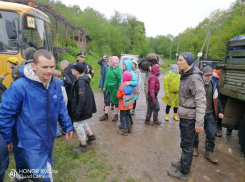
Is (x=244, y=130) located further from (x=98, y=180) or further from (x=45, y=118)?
(x=45, y=118)

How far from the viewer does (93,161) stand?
3047 mm

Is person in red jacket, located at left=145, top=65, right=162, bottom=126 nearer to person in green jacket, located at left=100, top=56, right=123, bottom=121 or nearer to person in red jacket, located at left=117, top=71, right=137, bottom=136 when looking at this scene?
person in red jacket, located at left=117, top=71, right=137, bottom=136

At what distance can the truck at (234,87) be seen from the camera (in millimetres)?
3535

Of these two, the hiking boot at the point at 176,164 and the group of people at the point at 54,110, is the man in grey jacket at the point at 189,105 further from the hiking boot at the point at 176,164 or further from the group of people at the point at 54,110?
the hiking boot at the point at 176,164

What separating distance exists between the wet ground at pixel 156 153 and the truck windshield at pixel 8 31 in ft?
9.76

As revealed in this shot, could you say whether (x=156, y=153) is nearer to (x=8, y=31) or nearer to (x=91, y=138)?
(x=91, y=138)

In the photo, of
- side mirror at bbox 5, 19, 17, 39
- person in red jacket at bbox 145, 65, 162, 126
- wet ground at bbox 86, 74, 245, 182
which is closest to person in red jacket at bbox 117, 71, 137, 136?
wet ground at bbox 86, 74, 245, 182

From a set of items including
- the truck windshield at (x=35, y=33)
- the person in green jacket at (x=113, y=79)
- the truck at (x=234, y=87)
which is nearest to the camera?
the truck at (x=234, y=87)

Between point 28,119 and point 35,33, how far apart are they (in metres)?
3.98

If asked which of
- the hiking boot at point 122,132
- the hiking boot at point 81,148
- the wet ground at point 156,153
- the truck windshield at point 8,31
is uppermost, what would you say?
the truck windshield at point 8,31

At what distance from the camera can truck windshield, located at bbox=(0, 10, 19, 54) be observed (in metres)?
4.09

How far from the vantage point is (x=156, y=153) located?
356 cm

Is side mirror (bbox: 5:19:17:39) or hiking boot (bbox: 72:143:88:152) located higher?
side mirror (bbox: 5:19:17:39)

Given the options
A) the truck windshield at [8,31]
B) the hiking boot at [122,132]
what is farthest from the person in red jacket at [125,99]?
the truck windshield at [8,31]
